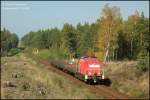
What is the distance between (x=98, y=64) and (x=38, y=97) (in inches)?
536

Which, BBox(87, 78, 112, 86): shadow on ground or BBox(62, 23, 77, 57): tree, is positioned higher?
BBox(62, 23, 77, 57): tree

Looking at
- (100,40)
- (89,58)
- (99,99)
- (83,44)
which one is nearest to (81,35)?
(83,44)

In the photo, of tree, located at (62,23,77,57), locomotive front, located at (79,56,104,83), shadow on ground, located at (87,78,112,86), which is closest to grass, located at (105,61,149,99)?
shadow on ground, located at (87,78,112,86)

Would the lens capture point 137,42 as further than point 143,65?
Yes

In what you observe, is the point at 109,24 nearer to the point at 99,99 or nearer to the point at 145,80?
the point at 145,80

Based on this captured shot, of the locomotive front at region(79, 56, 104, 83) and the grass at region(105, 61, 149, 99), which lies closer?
the grass at region(105, 61, 149, 99)

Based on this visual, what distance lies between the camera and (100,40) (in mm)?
80125

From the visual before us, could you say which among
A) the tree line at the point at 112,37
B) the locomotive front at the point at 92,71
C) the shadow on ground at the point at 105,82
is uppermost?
the tree line at the point at 112,37

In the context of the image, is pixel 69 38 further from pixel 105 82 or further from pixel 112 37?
pixel 105 82

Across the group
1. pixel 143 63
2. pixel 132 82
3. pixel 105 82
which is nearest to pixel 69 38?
pixel 105 82

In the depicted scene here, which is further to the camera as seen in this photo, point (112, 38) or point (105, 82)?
Answer: point (112, 38)

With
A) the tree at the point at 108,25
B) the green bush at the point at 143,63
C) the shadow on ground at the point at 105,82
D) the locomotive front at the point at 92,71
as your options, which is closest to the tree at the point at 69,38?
the tree at the point at 108,25

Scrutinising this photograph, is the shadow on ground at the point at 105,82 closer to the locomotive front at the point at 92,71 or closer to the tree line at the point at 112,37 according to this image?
the locomotive front at the point at 92,71

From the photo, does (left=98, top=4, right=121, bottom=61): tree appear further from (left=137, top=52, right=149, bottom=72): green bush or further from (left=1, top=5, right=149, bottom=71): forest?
(left=137, top=52, right=149, bottom=72): green bush
